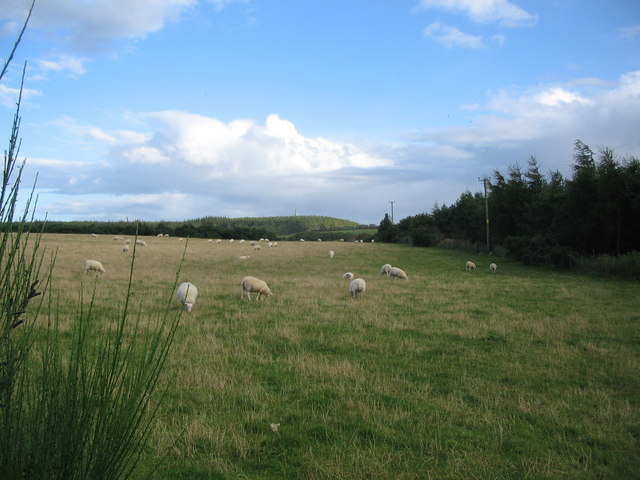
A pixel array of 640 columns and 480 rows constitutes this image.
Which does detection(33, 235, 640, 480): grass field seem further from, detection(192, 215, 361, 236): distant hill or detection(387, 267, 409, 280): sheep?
detection(192, 215, 361, 236): distant hill

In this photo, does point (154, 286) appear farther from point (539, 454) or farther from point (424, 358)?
point (539, 454)

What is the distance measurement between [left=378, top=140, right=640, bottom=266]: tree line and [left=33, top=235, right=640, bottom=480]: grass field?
19799 millimetres

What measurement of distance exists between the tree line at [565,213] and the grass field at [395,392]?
19.8 meters

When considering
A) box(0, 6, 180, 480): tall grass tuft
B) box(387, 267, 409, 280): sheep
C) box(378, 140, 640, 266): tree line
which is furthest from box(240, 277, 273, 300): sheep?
box(378, 140, 640, 266): tree line

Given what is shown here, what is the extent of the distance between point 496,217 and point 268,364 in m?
47.1

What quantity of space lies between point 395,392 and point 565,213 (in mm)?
35589

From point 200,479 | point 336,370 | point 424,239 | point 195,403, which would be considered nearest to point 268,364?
point 336,370

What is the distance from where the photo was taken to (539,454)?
508 centimetres

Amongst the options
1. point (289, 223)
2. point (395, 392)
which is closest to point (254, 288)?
point (395, 392)

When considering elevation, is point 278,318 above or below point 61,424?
below

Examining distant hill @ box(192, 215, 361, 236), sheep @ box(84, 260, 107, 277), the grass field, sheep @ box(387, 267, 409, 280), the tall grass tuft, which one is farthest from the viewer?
distant hill @ box(192, 215, 361, 236)

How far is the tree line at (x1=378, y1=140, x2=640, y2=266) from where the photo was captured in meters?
30.4

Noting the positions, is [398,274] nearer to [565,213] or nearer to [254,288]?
[254,288]

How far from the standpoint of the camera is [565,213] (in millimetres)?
36219
